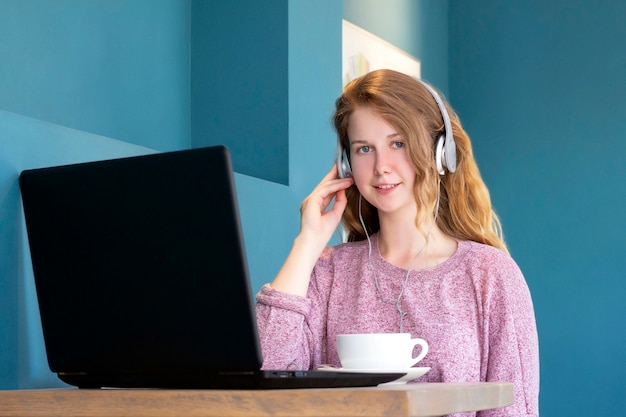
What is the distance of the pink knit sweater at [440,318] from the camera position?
1.53 meters

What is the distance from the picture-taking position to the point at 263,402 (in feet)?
2.91

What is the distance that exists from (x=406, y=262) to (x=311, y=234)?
20cm

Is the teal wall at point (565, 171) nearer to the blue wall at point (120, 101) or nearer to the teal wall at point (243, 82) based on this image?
the blue wall at point (120, 101)

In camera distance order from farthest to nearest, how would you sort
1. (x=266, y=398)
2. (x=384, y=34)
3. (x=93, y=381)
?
(x=384, y=34)
(x=93, y=381)
(x=266, y=398)

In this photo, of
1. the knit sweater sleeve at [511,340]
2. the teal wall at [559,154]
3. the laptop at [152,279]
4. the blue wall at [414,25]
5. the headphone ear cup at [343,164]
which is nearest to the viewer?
the laptop at [152,279]

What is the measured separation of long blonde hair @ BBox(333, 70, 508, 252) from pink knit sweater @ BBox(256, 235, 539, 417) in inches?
3.3

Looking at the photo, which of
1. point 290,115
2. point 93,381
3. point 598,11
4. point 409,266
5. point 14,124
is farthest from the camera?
point 598,11

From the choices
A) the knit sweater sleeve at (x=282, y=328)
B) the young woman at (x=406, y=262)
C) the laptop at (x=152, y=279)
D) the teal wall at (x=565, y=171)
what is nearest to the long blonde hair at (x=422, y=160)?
the young woman at (x=406, y=262)

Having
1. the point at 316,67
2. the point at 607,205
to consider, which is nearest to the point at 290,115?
the point at 316,67

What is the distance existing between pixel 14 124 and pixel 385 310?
0.73 meters

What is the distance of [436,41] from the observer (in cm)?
400

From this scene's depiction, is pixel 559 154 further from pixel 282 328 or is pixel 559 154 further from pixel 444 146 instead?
pixel 282 328

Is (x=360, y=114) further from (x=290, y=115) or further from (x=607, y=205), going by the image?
(x=607, y=205)

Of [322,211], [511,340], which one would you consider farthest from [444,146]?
[511,340]
